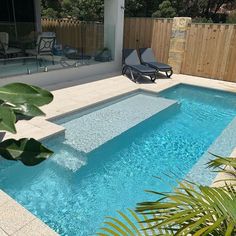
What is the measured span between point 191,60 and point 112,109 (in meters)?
5.50

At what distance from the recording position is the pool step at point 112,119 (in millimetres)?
6082

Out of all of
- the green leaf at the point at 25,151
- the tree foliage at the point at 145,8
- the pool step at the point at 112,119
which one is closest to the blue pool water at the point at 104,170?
the pool step at the point at 112,119

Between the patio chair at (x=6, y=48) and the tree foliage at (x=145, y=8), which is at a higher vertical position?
the tree foliage at (x=145, y=8)

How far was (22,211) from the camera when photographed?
3.35m

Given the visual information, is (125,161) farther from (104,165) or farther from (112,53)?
(112,53)

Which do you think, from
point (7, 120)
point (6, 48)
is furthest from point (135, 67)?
point (7, 120)

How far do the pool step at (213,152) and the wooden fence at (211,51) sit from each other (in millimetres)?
4209

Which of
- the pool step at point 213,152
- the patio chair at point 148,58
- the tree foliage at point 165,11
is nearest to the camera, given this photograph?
the pool step at point 213,152

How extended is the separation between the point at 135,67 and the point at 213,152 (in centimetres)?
562

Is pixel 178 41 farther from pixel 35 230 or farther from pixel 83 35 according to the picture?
pixel 35 230

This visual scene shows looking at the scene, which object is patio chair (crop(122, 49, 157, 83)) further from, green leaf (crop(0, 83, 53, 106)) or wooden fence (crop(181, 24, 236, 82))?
green leaf (crop(0, 83, 53, 106))

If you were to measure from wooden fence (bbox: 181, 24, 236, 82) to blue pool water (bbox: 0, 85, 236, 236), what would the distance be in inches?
152

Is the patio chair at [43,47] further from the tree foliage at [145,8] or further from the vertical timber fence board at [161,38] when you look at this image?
the tree foliage at [145,8]

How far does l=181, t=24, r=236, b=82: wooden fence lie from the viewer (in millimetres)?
10789
